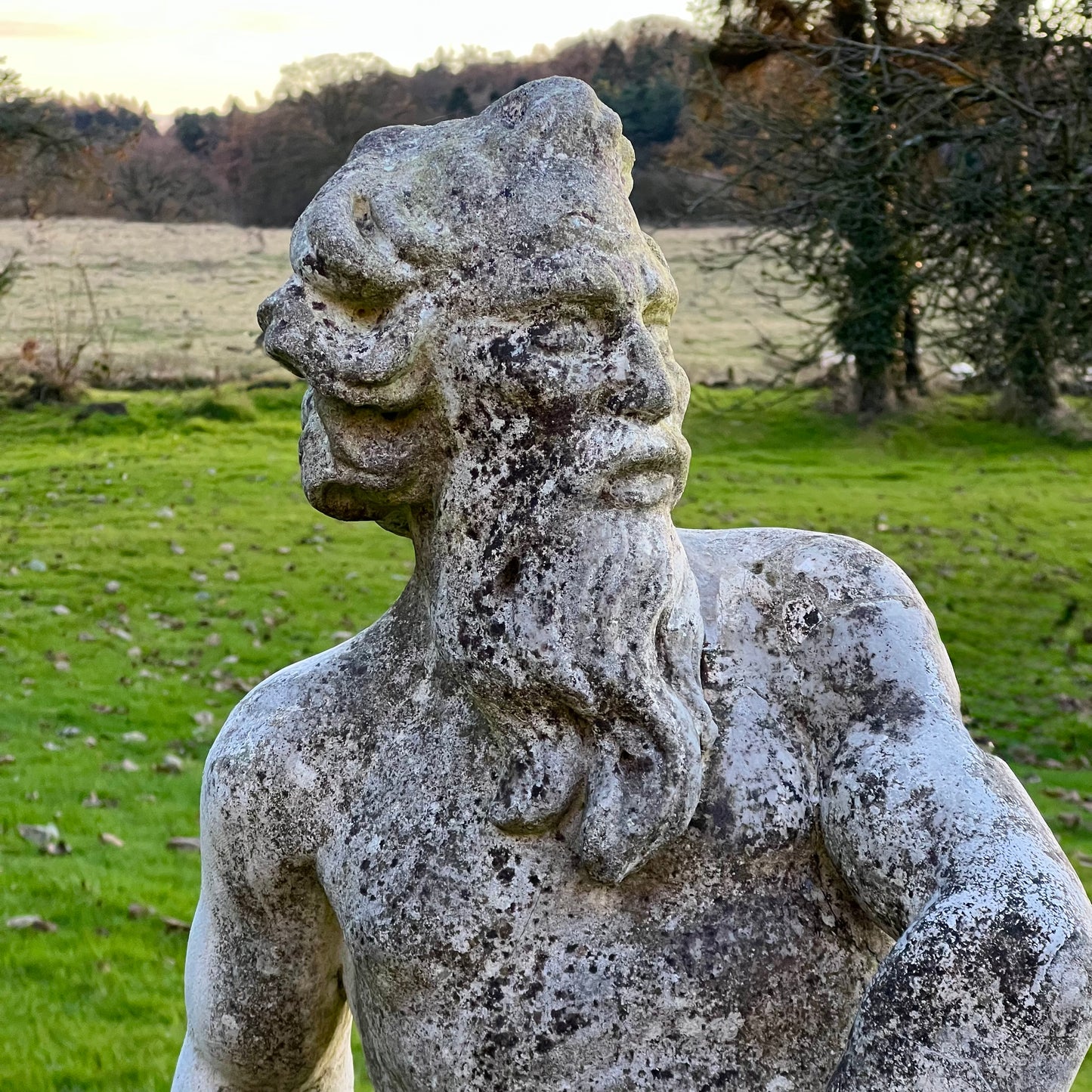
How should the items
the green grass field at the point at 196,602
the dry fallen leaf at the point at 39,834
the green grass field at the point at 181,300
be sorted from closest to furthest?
the green grass field at the point at 196,602
the dry fallen leaf at the point at 39,834
the green grass field at the point at 181,300

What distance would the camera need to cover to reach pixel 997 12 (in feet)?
32.2

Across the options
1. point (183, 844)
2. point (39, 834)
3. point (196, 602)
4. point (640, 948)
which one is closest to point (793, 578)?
point (640, 948)

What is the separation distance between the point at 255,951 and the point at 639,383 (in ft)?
3.07

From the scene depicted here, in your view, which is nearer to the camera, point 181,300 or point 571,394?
point 571,394

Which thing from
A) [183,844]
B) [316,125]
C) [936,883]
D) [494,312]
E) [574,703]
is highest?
[316,125]

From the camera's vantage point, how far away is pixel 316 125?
31.3 metres

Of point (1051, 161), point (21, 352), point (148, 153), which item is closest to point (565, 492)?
point (1051, 161)

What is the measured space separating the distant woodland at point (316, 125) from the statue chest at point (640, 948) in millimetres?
24012

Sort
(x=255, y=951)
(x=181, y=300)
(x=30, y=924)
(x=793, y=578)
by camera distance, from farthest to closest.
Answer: (x=181, y=300) → (x=30, y=924) → (x=255, y=951) → (x=793, y=578)

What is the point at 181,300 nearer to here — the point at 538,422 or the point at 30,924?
the point at 30,924

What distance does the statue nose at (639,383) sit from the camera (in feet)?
5.16

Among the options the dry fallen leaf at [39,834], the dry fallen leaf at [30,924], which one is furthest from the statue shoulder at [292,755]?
the dry fallen leaf at [39,834]

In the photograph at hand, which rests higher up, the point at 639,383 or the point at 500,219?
the point at 500,219

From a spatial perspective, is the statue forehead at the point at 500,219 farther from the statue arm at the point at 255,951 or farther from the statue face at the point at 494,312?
the statue arm at the point at 255,951
